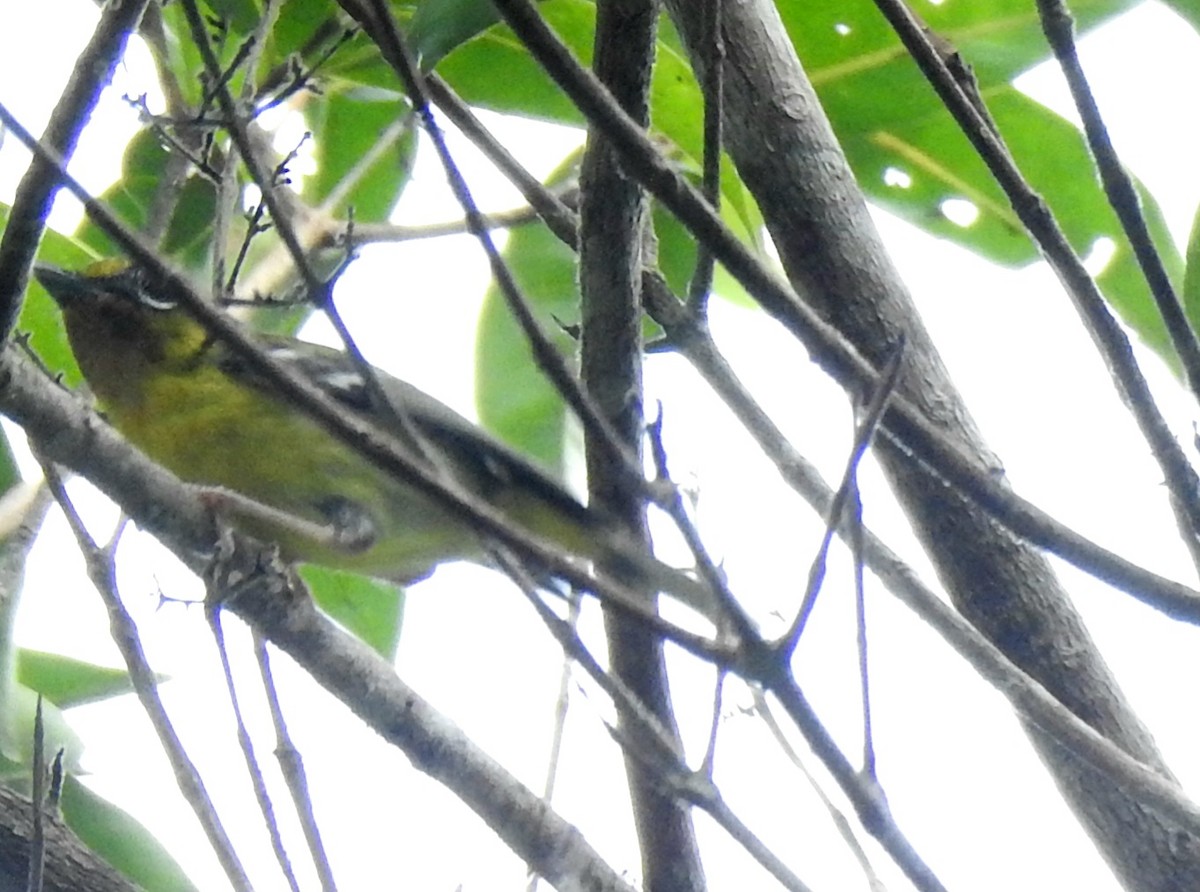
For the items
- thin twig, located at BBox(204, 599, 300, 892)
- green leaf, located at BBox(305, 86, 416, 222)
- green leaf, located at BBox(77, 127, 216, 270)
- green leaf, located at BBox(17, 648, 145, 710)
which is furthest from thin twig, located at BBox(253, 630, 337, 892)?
green leaf, located at BBox(305, 86, 416, 222)

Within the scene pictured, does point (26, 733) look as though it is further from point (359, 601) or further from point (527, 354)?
point (527, 354)

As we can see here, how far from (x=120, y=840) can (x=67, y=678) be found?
33cm

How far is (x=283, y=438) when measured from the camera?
2633mm

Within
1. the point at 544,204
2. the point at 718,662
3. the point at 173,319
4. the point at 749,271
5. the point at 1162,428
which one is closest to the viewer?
the point at 718,662

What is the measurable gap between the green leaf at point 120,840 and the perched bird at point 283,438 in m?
0.48

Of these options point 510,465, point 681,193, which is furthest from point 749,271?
point 510,465

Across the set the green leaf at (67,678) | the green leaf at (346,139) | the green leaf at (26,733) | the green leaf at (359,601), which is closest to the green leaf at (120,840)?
the green leaf at (26,733)

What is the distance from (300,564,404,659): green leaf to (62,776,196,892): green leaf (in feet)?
2.27

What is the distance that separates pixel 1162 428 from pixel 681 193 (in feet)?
1.74

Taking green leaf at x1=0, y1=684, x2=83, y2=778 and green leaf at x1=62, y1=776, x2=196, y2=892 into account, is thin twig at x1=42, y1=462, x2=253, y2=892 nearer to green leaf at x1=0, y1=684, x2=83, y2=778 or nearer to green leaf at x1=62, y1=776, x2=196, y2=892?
green leaf at x1=0, y1=684, x2=83, y2=778

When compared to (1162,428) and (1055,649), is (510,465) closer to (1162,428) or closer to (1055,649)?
(1055,649)

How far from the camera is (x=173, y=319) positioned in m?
2.86

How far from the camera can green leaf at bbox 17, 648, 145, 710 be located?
2594 mm

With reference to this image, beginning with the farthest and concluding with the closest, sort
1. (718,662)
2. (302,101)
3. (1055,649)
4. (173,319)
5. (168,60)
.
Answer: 1. (302,101)
2. (173,319)
3. (168,60)
4. (1055,649)
5. (718,662)
